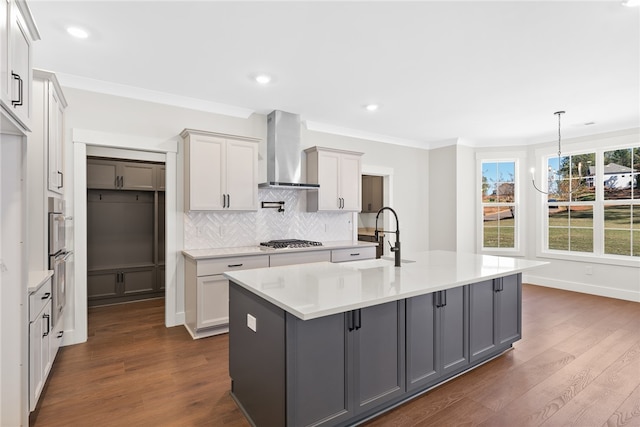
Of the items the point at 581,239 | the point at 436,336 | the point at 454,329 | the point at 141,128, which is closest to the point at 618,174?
the point at 581,239

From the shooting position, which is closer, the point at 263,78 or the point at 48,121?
the point at 48,121

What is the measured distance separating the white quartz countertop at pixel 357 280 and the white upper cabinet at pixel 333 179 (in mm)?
1770

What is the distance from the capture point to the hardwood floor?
214 centimetres

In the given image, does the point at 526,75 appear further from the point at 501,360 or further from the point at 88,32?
the point at 88,32

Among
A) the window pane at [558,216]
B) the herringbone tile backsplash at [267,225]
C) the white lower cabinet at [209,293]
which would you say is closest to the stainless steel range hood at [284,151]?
the herringbone tile backsplash at [267,225]

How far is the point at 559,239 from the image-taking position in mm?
5840

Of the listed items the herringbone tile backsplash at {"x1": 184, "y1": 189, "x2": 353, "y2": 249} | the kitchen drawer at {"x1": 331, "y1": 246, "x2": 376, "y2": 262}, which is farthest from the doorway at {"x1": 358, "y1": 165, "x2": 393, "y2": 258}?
the kitchen drawer at {"x1": 331, "y1": 246, "x2": 376, "y2": 262}

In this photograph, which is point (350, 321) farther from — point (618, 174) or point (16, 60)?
point (618, 174)

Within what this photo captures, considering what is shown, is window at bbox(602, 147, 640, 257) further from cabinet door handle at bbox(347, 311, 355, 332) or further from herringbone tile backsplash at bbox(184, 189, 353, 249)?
cabinet door handle at bbox(347, 311, 355, 332)

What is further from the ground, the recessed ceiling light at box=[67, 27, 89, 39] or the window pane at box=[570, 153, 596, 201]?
the recessed ceiling light at box=[67, 27, 89, 39]

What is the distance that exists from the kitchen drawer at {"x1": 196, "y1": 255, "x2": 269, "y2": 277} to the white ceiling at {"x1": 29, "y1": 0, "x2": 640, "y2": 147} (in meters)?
1.84

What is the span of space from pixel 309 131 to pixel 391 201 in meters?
2.00

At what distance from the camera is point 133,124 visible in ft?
11.8

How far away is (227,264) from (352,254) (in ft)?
5.64
